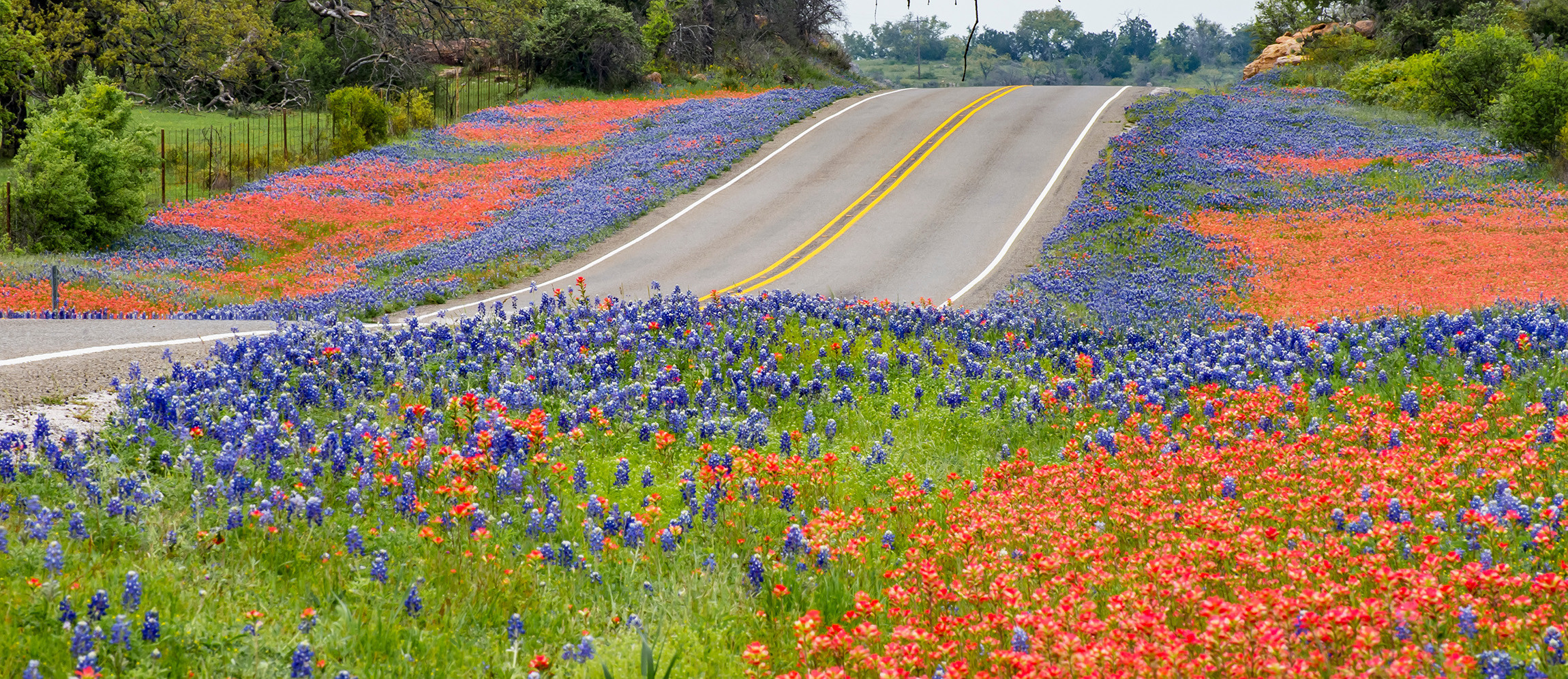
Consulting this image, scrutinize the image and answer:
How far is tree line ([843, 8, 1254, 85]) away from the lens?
502 ft

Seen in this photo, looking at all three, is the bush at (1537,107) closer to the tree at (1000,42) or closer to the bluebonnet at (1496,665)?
the bluebonnet at (1496,665)

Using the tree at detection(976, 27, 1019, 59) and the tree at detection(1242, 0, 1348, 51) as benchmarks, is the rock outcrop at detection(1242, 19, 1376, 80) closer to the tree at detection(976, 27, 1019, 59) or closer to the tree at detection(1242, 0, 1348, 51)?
the tree at detection(1242, 0, 1348, 51)

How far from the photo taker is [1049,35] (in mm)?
171000

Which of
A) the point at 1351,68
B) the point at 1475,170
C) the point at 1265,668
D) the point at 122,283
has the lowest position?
the point at 122,283

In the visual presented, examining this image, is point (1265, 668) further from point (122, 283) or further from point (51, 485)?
point (122, 283)

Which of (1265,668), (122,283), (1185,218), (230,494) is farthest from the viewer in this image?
(1185,218)

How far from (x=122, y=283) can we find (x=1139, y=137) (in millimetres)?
31362

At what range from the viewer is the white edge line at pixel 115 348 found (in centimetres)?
841

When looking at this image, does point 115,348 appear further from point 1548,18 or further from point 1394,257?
point 1548,18

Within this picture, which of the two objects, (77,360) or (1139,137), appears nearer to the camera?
(77,360)

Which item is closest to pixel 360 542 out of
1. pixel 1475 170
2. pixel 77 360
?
pixel 77 360

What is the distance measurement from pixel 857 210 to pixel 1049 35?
154878mm

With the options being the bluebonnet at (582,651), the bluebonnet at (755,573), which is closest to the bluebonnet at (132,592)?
the bluebonnet at (582,651)

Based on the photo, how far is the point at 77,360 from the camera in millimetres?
8500
